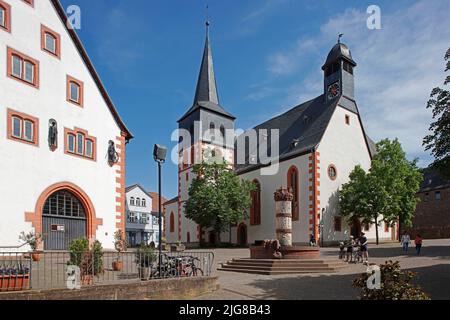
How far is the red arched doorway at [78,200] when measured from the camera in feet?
63.9

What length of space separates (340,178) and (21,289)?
3245cm

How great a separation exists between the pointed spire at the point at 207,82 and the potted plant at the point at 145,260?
136 ft

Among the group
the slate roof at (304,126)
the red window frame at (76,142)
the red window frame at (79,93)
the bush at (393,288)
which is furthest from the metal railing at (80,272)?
the slate roof at (304,126)

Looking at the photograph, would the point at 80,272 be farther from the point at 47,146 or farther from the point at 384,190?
the point at 384,190

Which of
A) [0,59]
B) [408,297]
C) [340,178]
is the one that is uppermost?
[0,59]

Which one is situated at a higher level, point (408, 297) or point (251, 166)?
point (251, 166)

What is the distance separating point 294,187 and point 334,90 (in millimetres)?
11156

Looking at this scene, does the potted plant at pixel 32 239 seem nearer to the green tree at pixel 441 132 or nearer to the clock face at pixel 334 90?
the green tree at pixel 441 132

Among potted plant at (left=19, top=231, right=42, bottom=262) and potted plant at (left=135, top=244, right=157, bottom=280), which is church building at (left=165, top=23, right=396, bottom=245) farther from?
potted plant at (left=135, top=244, right=157, bottom=280)

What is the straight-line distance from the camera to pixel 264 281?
14.4m
